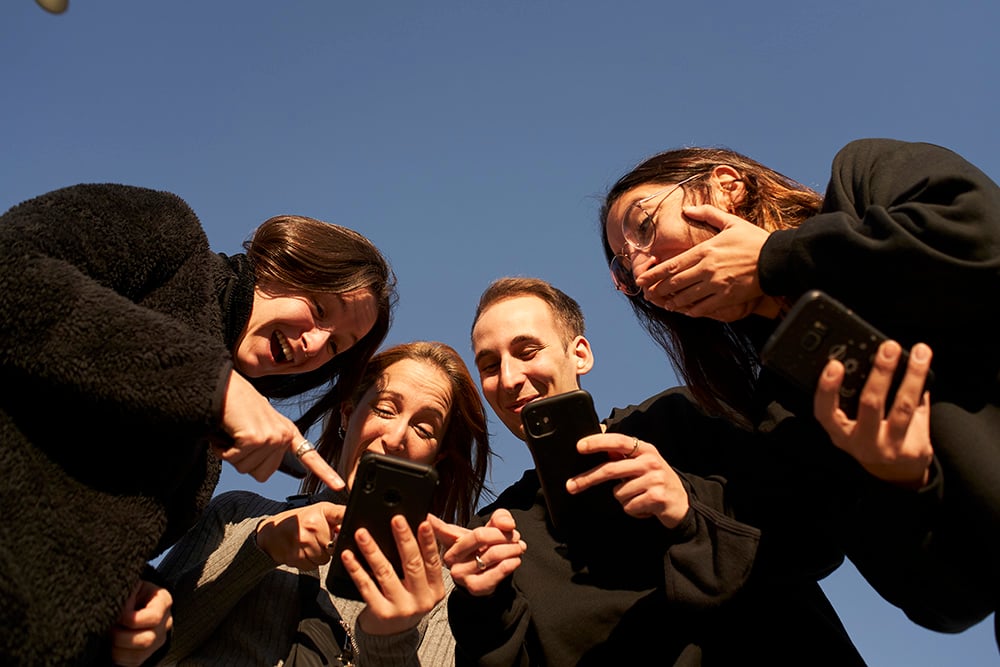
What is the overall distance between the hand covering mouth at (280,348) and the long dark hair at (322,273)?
0.71ft

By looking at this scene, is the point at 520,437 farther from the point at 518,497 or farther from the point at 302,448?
the point at 302,448

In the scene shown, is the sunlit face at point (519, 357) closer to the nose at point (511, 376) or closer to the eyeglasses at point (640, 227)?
the nose at point (511, 376)

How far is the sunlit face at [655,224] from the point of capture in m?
3.08

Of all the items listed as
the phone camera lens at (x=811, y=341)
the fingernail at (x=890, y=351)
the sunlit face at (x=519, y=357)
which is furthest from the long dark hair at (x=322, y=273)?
the fingernail at (x=890, y=351)

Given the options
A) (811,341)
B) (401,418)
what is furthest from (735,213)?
(401,418)

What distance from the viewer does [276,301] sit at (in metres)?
3.45

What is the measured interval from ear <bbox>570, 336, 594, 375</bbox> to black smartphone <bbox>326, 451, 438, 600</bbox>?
1836mm

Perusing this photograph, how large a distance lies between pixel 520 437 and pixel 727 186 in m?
1.54

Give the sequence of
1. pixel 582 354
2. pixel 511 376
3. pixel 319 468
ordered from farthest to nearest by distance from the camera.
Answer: pixel 582 354, pixel 511 376, pixel 319 468

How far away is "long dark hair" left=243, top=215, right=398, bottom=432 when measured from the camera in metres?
3.55

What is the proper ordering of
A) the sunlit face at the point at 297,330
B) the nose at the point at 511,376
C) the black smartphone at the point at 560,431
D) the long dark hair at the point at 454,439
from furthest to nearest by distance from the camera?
the long dark hair at the point at 454,439
the nose at the point at 511,376
the sunlit face at the point at 297,330
the black smartphone at the point at 560,431

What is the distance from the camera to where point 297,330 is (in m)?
3.49

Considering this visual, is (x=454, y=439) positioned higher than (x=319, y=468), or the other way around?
(x=319, y=468)

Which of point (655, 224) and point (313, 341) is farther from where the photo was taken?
point (313, 341)
